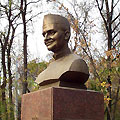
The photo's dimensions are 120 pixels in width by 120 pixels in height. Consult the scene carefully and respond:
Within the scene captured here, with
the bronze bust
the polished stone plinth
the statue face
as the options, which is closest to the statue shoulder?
the bronze bust

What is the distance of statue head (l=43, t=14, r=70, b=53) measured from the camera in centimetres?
380

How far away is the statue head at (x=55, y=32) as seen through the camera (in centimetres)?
380

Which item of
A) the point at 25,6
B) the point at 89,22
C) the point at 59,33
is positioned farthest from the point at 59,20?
the point at 25,6

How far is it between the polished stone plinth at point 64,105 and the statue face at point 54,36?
2.66 feet

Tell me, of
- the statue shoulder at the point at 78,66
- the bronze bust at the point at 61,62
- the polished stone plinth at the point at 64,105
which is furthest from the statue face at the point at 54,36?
the polished stone plinth at the point at 64,105

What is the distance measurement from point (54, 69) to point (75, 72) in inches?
17.2

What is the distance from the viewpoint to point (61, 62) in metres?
3.83

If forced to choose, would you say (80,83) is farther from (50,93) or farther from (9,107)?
(9,107)

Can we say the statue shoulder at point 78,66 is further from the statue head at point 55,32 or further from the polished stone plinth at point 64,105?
the statue head at point 55,32

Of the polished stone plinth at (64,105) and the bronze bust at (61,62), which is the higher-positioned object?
the bronze bust at (61,62)

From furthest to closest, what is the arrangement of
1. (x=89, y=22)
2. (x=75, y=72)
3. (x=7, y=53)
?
(x=7, y=53) < (x=89, y=22) < (x=75, y=72)

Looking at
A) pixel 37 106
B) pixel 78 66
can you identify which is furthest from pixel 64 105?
pixel 78 66

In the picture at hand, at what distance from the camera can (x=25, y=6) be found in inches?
395

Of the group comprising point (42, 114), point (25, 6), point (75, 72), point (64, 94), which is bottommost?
point (42, 114)
